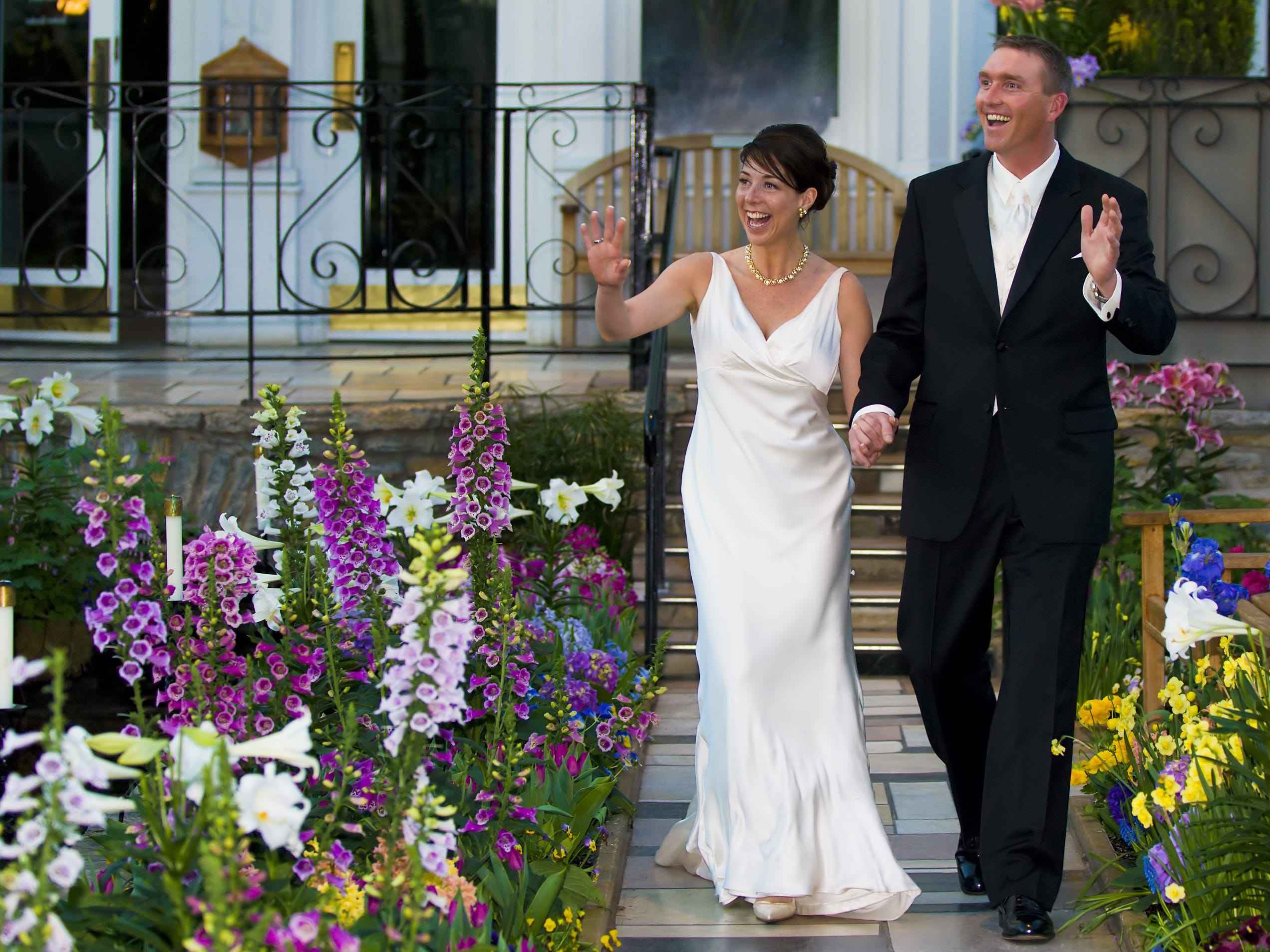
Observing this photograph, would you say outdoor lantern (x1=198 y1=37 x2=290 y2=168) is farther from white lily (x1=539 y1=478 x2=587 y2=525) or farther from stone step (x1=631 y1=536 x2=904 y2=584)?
white lily (x1=539 y1=478 x2=587 y2=525)

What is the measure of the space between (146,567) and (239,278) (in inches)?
233

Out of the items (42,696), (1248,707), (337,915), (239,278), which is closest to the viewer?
(337,915)

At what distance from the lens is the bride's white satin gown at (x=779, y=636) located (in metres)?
3.19

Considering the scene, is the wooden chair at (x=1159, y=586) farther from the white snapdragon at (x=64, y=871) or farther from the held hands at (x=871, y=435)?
the white snapdragon at (x=64, y=871)

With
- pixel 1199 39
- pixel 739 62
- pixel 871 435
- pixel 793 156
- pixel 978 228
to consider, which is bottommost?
pixel 871 435

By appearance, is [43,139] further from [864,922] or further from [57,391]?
[864,922]

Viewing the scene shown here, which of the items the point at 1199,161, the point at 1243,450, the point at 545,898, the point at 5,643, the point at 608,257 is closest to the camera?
the point at 5,643

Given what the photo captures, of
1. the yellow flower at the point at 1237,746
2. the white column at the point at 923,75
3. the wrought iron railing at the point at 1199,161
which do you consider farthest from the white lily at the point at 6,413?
the white column at the point at 923,75

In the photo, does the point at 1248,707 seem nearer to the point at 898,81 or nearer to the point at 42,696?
the point at 42,696

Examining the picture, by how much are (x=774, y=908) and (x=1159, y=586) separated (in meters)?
1.37

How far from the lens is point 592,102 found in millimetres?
8117

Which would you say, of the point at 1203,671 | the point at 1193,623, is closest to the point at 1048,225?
the point at 1193,623

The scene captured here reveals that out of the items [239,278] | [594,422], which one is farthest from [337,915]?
[239,278]

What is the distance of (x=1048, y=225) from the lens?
3059 millimetres
